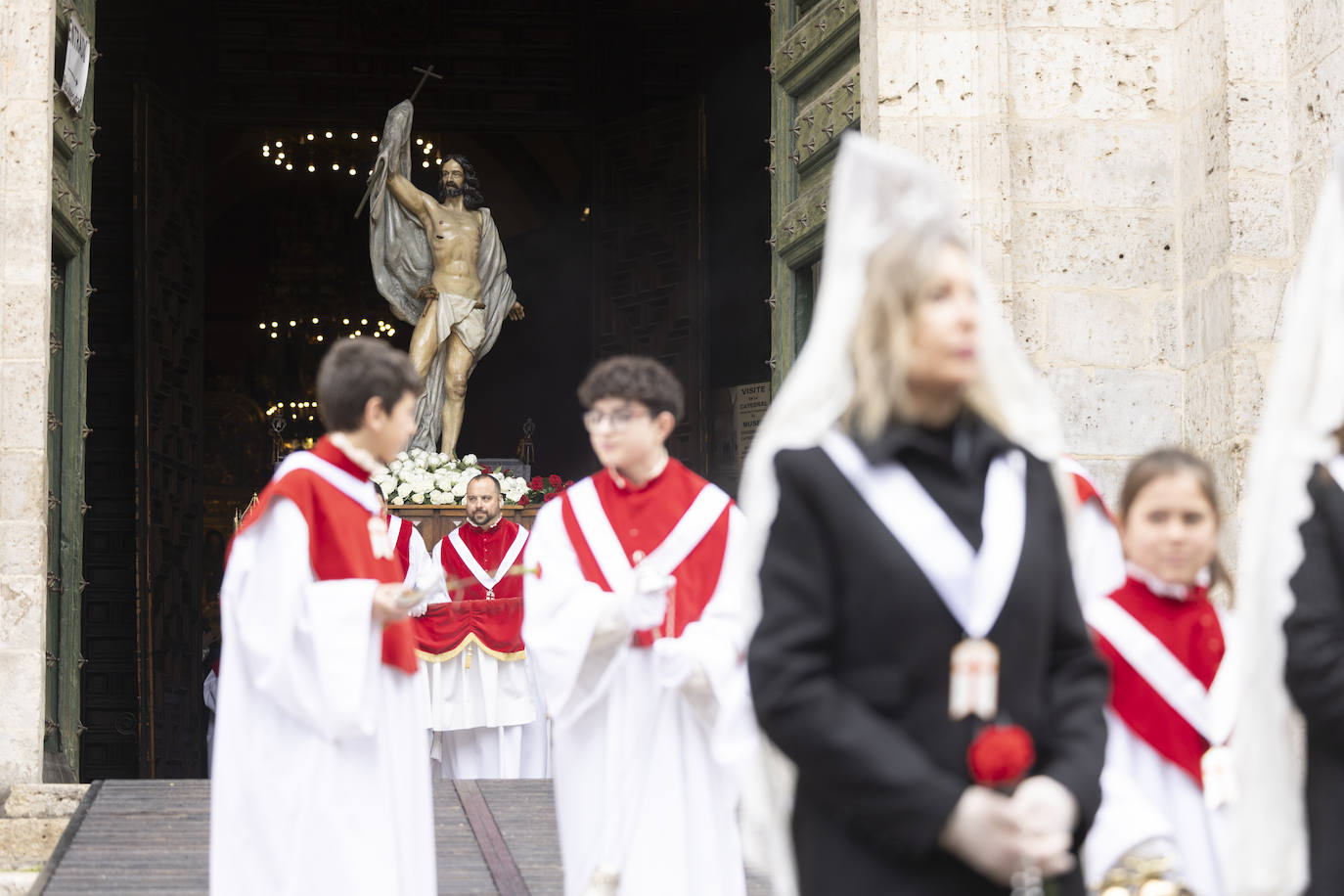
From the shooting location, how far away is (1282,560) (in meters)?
2.79

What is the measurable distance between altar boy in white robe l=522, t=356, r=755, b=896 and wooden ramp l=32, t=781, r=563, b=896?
51.1 inches

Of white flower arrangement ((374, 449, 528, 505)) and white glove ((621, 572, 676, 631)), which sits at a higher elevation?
white flower arrangement ((374, 449, 528, 505))

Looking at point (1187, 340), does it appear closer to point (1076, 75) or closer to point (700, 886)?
point (1076, 75)

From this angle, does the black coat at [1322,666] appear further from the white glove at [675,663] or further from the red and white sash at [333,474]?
the red and white sash at [333,474]

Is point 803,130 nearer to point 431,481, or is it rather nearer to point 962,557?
point 431,481

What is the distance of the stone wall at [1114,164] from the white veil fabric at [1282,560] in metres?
5.46

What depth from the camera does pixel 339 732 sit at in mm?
4395

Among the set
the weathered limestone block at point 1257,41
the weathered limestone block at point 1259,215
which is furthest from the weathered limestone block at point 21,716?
the weathered limestone block at point 1257,41

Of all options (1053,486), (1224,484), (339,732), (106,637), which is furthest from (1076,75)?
(106,637)

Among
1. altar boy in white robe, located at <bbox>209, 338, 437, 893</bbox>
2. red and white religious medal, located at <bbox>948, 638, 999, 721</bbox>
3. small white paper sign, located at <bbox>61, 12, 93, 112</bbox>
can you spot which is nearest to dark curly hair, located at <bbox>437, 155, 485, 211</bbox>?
small white paper sign, located at <bbox>61, 12, 93, 112</bbox>

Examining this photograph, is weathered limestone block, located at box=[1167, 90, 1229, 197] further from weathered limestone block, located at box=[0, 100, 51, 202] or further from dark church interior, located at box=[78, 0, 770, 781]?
dark church interior, located at box=[78, 0, 770, 781]

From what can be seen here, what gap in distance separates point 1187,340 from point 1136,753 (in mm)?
5279

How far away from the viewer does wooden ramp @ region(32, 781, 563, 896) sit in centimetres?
614

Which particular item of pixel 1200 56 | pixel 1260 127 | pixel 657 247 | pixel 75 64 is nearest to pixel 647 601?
pixel 1260 127
